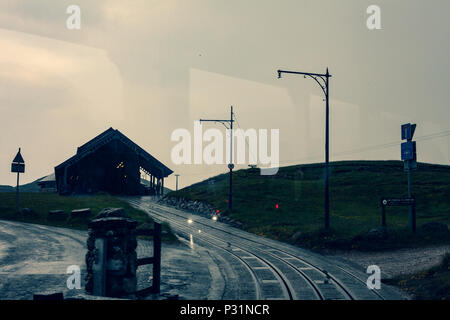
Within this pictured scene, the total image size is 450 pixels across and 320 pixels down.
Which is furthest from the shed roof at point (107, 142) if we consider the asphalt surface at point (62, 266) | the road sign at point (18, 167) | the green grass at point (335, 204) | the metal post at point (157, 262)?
the metal post at point (157, 262)

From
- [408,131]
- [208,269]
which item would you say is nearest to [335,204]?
[408,131]

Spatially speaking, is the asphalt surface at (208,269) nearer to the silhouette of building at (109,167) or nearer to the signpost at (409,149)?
the signpost at (409,149)

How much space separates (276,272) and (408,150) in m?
15.5

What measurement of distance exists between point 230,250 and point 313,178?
50.2 metres

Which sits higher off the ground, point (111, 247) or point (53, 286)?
point (111, 247)

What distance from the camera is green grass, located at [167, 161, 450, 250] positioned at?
26.6 m

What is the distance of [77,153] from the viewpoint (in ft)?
171

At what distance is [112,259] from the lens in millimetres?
12562

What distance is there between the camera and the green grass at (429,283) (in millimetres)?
13977

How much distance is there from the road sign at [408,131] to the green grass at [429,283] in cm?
1223

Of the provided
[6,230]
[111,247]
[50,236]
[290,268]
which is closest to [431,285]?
[290,268]

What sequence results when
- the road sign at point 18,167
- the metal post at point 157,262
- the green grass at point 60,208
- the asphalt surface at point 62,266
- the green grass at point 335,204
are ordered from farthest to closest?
the road sign at point 18,167, the green grass at point 60,208, the green grass at point 335,204, the asphalt surface at point 62,266, the metal post at point 157,262

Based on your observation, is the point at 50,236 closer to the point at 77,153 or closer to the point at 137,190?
the point at 77,153

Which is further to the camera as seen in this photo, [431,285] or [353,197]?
[353,197]
